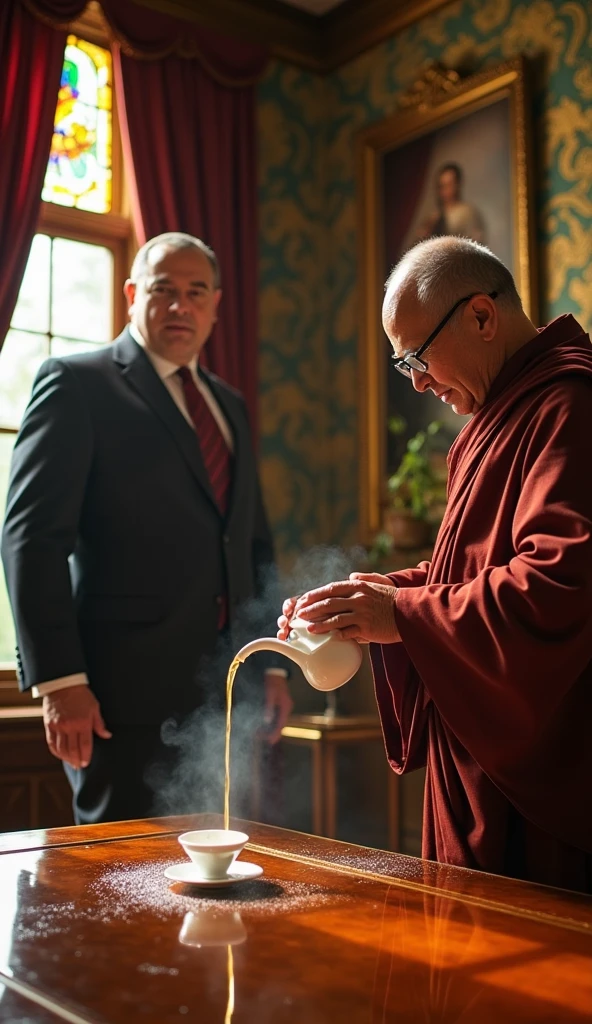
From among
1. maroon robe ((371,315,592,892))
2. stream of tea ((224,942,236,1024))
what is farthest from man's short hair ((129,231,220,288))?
stream of tea ((224,942,236,1024))

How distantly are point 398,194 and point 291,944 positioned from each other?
4032 mm

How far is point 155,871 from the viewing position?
1.61 metres

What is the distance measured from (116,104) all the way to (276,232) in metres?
0.91

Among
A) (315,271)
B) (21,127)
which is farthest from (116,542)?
(315,271)

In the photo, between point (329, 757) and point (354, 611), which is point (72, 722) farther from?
point (329, 757)

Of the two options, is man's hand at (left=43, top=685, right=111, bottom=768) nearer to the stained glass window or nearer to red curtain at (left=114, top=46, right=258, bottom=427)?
red curtain at (left=114, top=46, right=258, bottom=427)

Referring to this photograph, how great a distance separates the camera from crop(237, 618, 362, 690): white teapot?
5.89ft

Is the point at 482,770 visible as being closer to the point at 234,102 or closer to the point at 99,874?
the point at 99,874

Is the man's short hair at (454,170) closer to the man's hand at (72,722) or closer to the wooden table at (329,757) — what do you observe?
the wooden table at (329,757)

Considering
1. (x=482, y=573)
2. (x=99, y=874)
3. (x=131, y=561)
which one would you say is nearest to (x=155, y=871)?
(x=99, y=874)

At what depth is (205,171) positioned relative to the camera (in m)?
4.64

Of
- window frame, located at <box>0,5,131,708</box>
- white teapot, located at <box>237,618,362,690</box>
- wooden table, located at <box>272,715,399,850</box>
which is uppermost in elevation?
window frame, located at <box>0,5,131,708</box>

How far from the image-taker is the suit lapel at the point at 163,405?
9.80ft

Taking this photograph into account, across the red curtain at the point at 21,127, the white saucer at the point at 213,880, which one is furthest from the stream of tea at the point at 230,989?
the red curtain at the point at 21,127
